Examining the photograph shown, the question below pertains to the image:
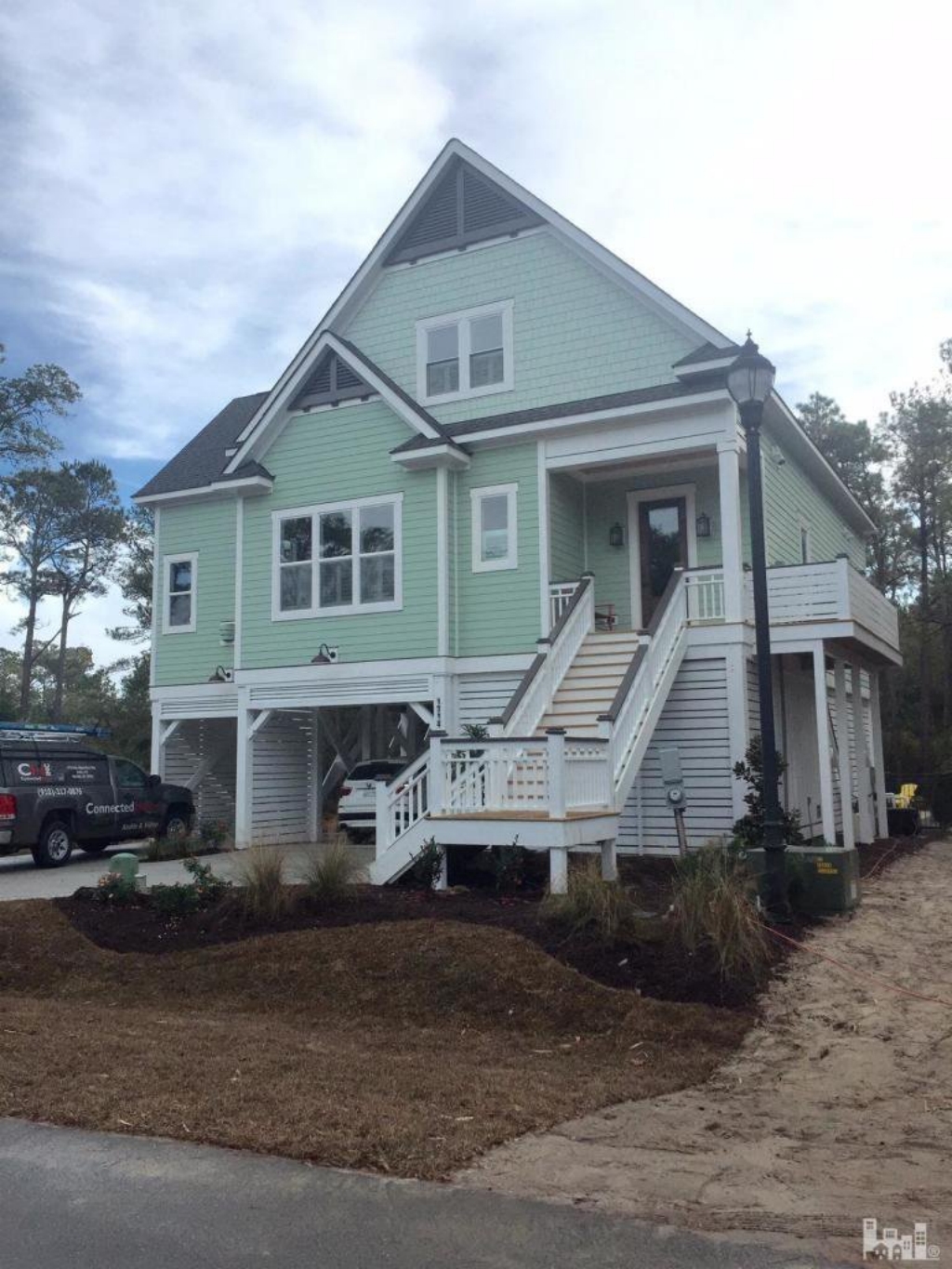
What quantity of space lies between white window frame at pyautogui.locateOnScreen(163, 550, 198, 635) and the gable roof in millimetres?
3050

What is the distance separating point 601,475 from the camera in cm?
1825

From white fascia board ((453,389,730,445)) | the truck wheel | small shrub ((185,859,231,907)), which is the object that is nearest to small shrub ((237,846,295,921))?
small shrub ((185,859,231,907))

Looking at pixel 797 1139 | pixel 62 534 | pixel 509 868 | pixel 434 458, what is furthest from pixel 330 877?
pixel 62 534

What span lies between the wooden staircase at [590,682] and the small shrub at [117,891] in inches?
211

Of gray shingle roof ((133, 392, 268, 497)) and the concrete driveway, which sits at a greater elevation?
gray shingle roof ((133, 392, 268, 497))

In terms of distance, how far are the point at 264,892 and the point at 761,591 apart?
18.1ft

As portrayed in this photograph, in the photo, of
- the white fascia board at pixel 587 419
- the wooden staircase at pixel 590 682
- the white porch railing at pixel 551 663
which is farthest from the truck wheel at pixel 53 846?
the white fascia board at pixel 587 419

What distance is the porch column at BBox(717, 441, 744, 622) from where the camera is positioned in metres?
15.5

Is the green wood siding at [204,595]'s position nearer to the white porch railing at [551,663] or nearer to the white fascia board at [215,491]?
the white fascia board at [215,491]

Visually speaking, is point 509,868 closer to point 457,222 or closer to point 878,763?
point 457,222

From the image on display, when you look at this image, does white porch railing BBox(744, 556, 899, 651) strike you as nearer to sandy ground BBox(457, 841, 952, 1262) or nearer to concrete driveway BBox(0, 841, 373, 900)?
concrete driveway BBox(0, 841, 373, 900)

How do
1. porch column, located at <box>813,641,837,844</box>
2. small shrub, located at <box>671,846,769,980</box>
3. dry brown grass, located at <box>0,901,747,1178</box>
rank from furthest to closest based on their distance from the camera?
porch column, located at <box>813,641,837,844</box>, small shrub, located at <box>671,846,769,980</box>, dry brown grass, located at <box>0,901,747,1178</box>

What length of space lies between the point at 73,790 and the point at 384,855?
6.78 metres

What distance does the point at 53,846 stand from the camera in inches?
646
